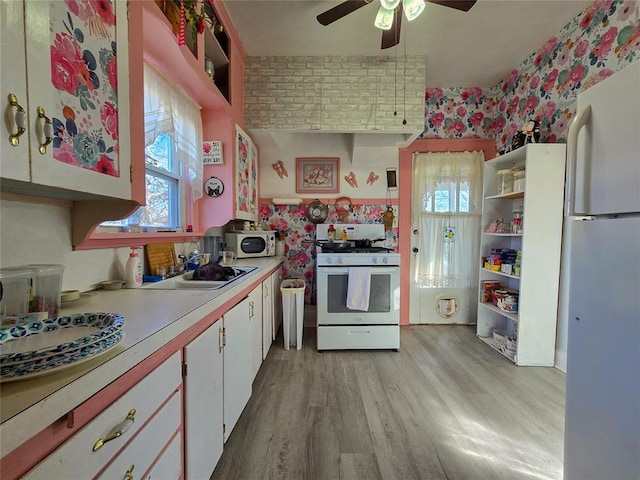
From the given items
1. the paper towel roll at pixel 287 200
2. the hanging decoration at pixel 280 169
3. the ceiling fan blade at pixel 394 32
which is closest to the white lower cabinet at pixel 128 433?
the ceiling fan blade at pixel 394 32

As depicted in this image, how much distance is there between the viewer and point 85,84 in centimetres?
80

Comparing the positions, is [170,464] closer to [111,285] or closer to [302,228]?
[111,285]

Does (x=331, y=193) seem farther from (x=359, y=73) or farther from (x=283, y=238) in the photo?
(x=359, y=73)

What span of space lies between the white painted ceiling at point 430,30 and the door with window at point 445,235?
980 millimetres

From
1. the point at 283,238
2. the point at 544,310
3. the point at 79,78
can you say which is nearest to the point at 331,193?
the point at 283,238

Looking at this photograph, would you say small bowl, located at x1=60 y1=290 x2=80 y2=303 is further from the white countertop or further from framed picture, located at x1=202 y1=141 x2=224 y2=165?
framed picture, located at x1=202 y1=141 x2=224 y2=165

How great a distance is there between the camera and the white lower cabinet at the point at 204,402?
949mm

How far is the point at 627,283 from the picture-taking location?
2.70 feet

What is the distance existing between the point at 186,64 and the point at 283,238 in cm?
197

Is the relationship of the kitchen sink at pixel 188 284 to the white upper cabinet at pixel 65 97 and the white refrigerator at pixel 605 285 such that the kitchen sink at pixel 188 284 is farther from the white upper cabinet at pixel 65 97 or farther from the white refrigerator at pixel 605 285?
the white refrigerator at pixel 605 285

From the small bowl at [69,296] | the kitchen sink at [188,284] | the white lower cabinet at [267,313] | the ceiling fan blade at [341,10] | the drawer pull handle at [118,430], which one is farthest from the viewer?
the white lower cabinet at [267,313]

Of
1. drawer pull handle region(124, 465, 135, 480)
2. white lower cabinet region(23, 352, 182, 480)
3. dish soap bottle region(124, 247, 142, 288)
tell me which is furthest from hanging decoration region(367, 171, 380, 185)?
drawer pull handle region(124, 465, 135, 480)

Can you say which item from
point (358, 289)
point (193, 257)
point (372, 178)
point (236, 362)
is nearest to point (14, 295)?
point (236, 362)

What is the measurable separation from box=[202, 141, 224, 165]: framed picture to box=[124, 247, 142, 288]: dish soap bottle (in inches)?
43.8
